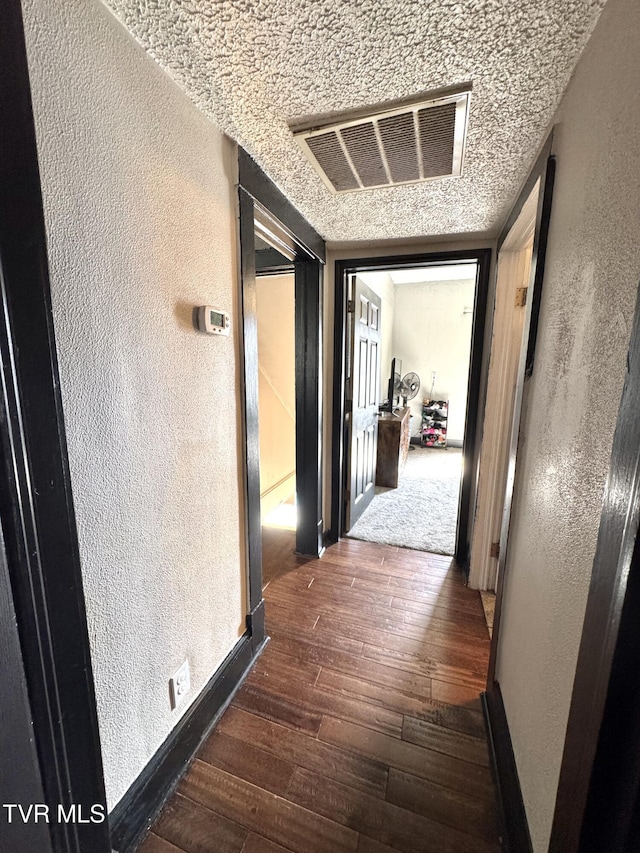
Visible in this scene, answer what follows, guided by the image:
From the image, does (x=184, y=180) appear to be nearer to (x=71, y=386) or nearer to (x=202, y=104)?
(x=202, y=104)

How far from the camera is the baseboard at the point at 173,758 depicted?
0.91 meters

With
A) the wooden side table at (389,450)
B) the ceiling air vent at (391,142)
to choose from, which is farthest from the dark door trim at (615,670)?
the wooden side table at (389,450)

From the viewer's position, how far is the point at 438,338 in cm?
558

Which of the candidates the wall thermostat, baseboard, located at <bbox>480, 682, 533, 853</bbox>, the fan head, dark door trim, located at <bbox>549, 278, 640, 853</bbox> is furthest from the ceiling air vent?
the fan head

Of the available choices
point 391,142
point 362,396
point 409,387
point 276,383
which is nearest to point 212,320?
point 391,142

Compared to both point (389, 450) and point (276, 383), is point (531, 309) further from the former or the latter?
point (276, 383)

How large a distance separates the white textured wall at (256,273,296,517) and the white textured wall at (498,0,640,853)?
8.37ft

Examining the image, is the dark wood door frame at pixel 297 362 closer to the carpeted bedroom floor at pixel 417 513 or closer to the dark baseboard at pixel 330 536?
the dark baseboard at pixel 330 536

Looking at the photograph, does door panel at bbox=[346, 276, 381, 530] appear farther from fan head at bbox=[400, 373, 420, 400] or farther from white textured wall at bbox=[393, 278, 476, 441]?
white textured wall at bbox=[393, 278, 476, 441]

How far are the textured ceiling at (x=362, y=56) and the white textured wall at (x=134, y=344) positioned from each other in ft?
0.39

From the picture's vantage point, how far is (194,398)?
112 centimetres

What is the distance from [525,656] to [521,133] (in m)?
1.61

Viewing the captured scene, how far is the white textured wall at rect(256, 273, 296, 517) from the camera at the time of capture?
11.4 ft

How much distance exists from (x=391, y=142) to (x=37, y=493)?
1.42 metres
